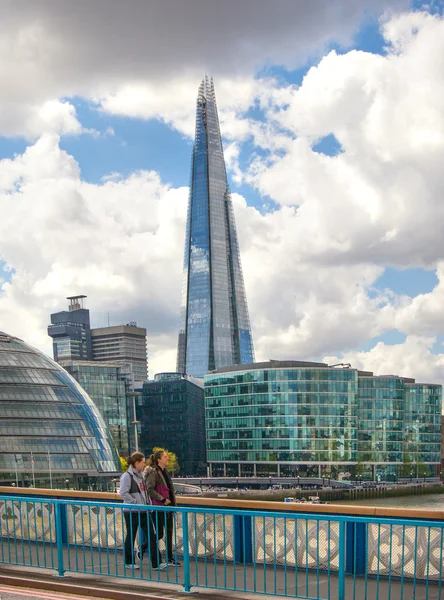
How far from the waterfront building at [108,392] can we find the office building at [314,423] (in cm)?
1614

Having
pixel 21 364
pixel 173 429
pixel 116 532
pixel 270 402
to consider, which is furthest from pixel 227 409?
pixel 116 532

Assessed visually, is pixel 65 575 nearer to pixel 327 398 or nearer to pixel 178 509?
pixel 178 509

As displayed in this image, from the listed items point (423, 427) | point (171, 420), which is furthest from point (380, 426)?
point (171, 420)

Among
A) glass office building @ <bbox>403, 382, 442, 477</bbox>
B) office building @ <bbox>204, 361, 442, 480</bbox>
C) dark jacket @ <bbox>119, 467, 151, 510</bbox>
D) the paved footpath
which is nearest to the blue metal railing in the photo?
dark jacket @ <bbox>119, 467, 151, 510</bbox>

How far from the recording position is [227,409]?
A: 150 m

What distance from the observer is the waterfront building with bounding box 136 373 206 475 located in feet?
556

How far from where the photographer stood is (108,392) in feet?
492

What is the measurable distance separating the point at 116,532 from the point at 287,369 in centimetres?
12827

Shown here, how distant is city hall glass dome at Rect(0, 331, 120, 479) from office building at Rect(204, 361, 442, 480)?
61.0 metres

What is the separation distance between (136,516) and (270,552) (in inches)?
91.5

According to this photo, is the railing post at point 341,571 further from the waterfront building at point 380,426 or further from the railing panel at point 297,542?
the waterfront building at point 380,426

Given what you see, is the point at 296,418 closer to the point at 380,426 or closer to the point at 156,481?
the point at 380,426

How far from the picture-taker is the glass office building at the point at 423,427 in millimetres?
158625

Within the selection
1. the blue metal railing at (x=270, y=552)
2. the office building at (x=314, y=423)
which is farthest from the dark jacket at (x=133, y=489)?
the office building at (x=314, y=423)
